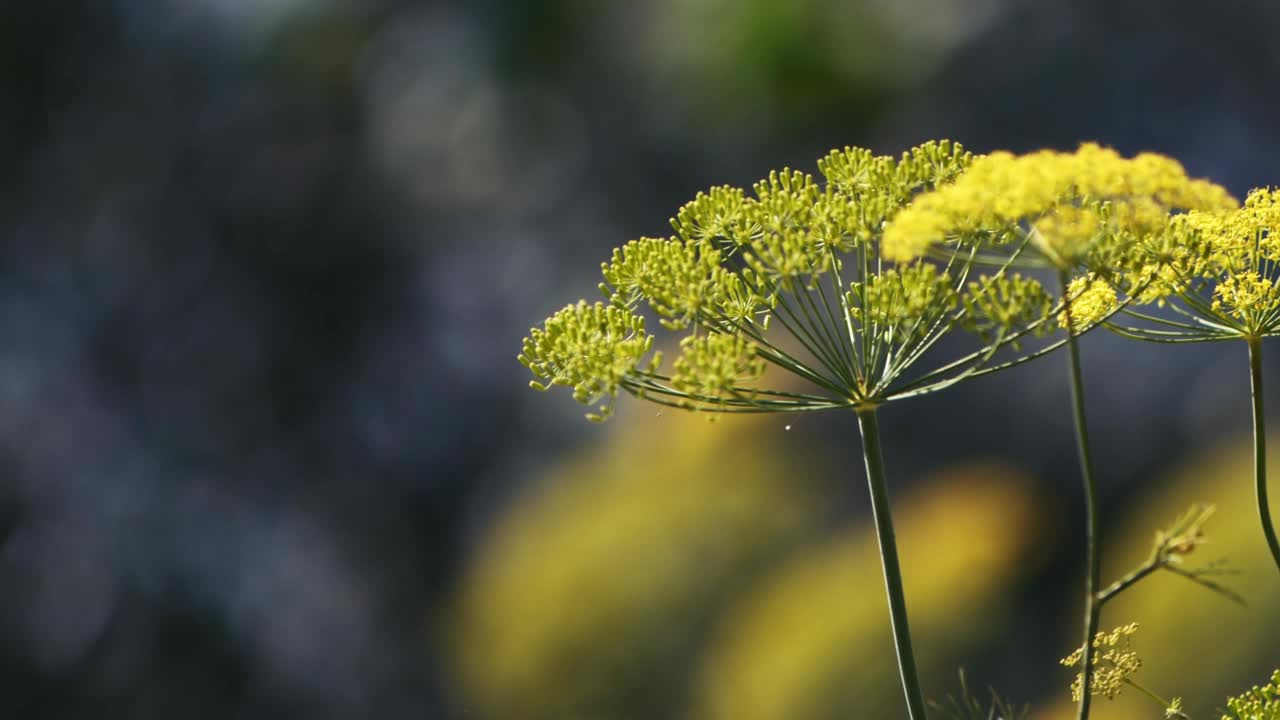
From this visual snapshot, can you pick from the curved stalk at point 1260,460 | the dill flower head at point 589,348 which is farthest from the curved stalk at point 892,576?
the curved stalk at point 1260,460

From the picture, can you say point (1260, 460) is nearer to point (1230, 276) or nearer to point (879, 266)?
point (1230, 276)

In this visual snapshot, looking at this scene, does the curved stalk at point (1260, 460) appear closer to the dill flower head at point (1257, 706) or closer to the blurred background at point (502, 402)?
the dill flower head at point (1257, 706)

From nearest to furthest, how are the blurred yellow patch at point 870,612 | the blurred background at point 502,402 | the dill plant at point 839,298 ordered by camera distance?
the dill plant at point 839,298
the blurred yellow patch at point 870,612
the blurred background at point 502,402

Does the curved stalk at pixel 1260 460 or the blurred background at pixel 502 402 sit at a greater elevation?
the blurred background at pixel 502 402

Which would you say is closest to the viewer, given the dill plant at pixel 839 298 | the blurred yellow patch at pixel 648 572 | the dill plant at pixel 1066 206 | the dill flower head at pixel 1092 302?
the dill plant at pixel 1066 206

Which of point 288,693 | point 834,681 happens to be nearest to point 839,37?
point 834,681

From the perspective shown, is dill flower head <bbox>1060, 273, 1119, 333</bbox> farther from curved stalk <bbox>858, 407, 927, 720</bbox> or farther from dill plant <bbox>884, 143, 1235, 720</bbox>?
curved stalk <bbox>858, 407, 927, 720</bbox>
